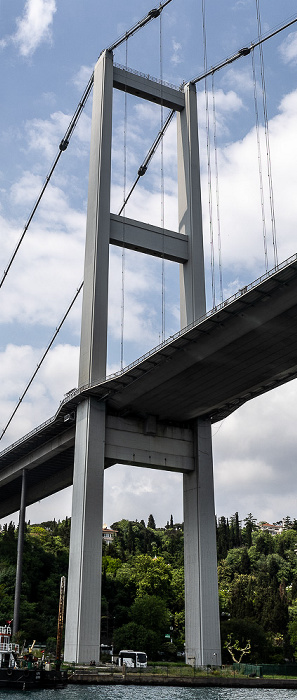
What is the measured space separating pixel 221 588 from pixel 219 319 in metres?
49.9

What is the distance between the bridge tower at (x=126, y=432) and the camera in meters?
39.4

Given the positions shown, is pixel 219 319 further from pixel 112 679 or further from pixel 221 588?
pixel 221 588

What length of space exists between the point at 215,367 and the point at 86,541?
11669mm

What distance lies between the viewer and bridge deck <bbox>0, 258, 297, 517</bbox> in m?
34.1

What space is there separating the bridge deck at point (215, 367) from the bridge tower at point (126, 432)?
1271 mm

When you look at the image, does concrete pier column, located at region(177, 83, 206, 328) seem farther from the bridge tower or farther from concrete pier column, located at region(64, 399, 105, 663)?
concrete pier column, located at region(64, 399, 105, 663)

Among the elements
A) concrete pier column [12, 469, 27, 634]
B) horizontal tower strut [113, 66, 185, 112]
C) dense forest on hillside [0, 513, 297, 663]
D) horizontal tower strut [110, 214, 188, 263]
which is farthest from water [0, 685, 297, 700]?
horizontal tower strut [113, 66, 185, 112]

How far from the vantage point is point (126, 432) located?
44125 millimetres

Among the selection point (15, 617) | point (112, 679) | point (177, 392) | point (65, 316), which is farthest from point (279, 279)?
point (15, 617)

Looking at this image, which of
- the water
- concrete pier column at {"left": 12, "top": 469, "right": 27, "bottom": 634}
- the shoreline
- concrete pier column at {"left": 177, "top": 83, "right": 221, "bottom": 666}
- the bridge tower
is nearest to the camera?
the water

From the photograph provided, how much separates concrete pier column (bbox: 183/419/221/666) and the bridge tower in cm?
6

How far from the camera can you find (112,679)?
117 feet

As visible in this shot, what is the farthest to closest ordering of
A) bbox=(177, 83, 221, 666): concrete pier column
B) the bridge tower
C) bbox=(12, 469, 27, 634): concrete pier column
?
bbox=(12, 469, 27, 634): concrete pier column
bbox=(177, 83, 221, 666): concrete pier column
the bridge tower

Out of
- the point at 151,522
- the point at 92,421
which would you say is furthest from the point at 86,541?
the point at 151,522
